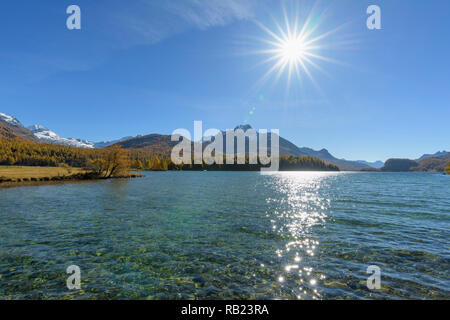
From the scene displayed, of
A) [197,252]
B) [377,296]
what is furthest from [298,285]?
[197,252]

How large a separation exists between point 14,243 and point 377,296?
25159mm

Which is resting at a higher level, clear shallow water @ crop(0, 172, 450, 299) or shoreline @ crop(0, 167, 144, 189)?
shoreline @ crop(0, 167, 144, 189)

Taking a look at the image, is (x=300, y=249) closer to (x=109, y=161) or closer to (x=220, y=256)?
(x=220, y=256)

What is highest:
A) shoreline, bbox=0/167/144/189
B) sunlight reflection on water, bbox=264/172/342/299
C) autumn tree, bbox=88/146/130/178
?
autumn tree, bbox=88/146/130/178

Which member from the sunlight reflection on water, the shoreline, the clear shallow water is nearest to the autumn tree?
the shoreline

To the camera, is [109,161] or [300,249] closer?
[300,249]

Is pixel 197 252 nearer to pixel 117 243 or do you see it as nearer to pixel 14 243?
pixel 117 243

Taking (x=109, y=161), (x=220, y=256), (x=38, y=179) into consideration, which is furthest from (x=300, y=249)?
(x=109, y=161)

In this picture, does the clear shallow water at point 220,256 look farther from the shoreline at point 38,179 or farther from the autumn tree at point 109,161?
the autumn tree at point 109,161

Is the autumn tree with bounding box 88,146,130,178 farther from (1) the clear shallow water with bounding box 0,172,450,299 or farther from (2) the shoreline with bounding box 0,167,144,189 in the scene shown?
(1) the clear shallow water with bounding box 0,172,450,299

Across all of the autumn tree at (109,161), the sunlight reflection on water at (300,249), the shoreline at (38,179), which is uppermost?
the autumn tree at (109,161)

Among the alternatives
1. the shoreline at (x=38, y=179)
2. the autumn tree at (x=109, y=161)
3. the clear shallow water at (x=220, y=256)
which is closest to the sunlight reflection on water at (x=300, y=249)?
the clear shallow water at (x=220, y=256)

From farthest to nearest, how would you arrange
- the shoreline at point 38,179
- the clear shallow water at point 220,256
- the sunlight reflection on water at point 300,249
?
the shoreline at point 38,179
the sunlight reflection on water at point 300,249
the clear shallow water at point 220,256

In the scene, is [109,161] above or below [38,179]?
above
